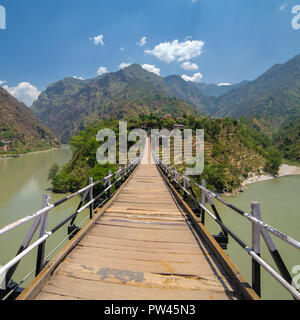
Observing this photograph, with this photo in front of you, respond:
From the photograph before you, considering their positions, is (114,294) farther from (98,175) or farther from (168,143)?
(168,143)

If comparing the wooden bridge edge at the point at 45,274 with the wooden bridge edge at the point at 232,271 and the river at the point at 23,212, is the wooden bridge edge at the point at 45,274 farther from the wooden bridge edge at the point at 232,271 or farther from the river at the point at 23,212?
the river at the point at 23,212

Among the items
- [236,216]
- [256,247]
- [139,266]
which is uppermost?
[256,247]

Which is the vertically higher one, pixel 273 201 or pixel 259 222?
pixel 259 222

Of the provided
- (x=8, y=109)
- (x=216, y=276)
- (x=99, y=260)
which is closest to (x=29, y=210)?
(x=99, y=260)

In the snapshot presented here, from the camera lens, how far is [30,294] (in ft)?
5.74

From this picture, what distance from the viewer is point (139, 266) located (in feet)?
7.96

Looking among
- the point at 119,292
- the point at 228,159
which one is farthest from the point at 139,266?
the point at 228,159

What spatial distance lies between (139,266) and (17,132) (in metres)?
136

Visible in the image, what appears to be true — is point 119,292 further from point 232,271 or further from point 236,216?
point 236,216

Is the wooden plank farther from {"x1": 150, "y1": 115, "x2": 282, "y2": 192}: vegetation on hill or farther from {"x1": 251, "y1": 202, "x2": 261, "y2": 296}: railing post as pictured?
{"x1": 150, "y1": 115, "x2": 282, "y2": 192}: vegetation on hill

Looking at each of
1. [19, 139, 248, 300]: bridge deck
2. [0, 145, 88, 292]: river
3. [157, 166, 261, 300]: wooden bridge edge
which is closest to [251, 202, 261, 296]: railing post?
[157, 166, 261, 300]: wooden bridge edge

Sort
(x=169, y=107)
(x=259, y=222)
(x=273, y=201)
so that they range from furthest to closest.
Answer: (x=169, y=107) → (x=273, y=201) → (x=259, y=222)

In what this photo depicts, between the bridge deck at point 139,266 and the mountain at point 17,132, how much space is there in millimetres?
103069

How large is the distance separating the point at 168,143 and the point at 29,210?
97.5ft
